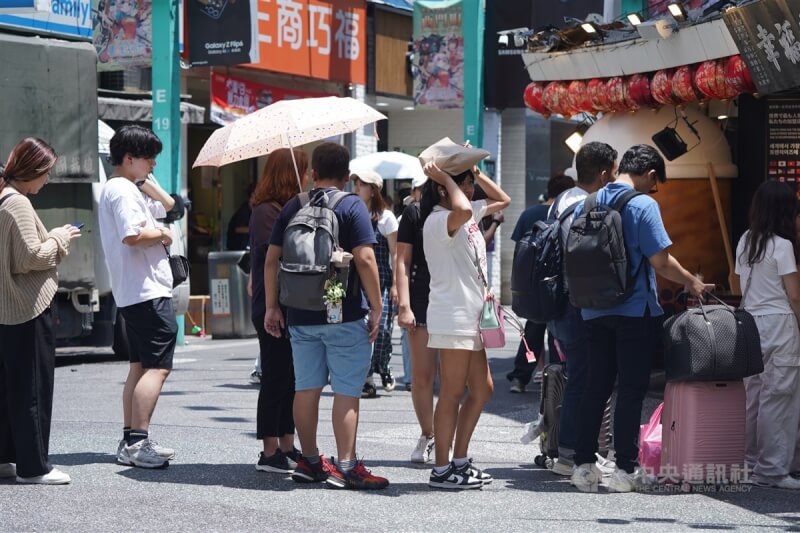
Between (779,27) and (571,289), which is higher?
(779,27)

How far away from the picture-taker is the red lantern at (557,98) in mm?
13141

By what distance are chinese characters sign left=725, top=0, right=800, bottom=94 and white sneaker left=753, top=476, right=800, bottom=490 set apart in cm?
365

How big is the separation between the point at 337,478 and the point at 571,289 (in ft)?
5.42

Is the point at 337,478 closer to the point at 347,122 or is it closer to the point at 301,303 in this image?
the point at 301,303

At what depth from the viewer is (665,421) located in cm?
770

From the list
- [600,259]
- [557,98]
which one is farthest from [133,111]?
[600,259]

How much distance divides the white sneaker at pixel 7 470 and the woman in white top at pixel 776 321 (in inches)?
165

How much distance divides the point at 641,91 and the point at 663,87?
0.30 metres

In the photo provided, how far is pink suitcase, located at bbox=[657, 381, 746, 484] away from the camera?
753 centimetres

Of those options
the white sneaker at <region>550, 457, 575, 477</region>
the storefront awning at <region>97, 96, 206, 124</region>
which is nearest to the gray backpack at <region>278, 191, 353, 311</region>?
the white sneaker at <region>550, 457, 575, 477</region>

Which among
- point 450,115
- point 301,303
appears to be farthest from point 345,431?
point 450,115

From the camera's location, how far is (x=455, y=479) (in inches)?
296

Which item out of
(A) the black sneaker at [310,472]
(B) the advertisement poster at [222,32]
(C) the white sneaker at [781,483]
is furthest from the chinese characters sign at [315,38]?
(C) the white sneaker at [781,483]

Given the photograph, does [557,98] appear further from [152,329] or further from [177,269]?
[152,329]
